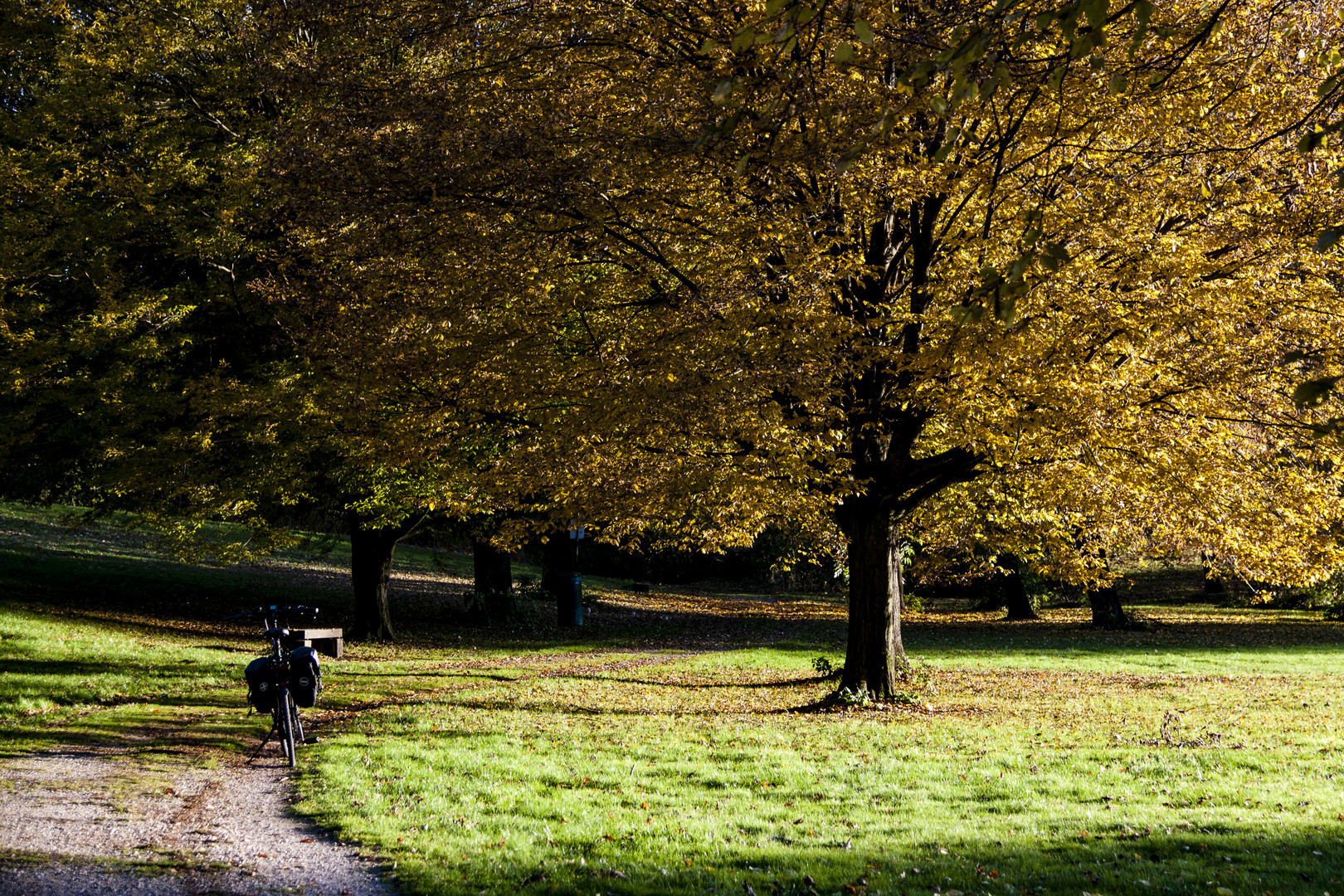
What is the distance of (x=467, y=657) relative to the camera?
757 inches

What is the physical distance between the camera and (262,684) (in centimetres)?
884

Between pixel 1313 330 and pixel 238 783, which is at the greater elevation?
pixel 1313 330

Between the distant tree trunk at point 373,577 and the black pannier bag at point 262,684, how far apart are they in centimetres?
1192

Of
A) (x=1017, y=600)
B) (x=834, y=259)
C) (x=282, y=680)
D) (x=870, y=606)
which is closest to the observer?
(x=282, y=680)

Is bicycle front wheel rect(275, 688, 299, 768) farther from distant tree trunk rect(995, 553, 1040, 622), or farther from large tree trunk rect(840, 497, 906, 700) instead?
distant tree trunk rect(995, 553, 1040, 622)

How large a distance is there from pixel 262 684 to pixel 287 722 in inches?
19.7

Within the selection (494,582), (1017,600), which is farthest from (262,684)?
(1017,600)

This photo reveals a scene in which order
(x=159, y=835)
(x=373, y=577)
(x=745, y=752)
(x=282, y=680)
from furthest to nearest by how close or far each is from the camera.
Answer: (x=373, y=577), (x=745, y=752), (x=282, y=680), (x=159, y=835)

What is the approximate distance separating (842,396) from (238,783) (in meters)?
7.31

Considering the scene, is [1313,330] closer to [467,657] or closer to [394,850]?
[394,850]

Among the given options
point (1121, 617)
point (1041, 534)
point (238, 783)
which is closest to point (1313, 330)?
point (1041, 534)

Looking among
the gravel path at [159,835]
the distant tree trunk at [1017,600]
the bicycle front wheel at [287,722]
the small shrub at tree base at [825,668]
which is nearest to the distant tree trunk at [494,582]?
the small shrub at tree base at [825,668]

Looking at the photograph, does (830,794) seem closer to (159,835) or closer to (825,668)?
(159,835)

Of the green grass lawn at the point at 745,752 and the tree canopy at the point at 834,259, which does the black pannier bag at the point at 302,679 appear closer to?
the green grass lawn at the point at 745,752
